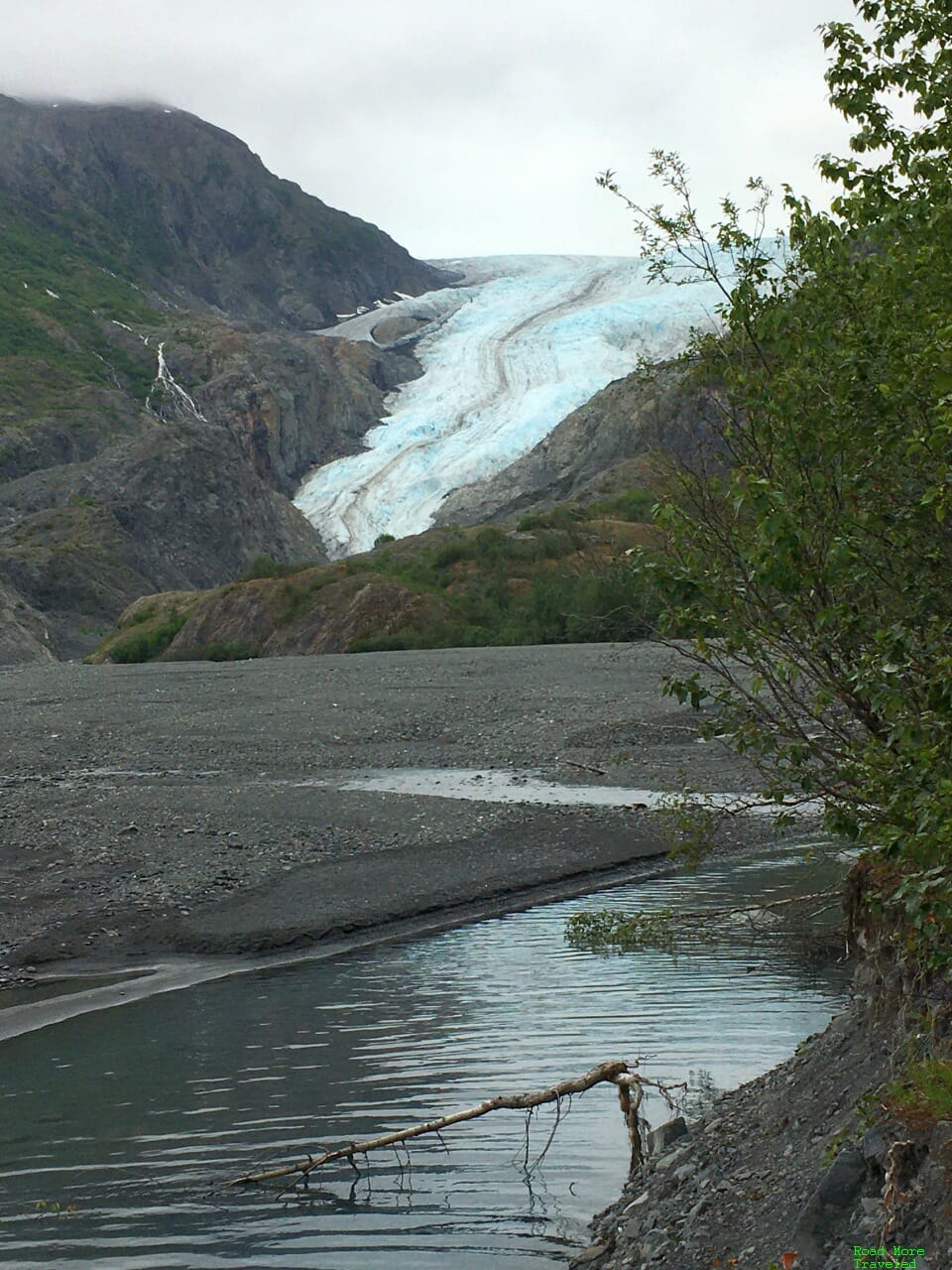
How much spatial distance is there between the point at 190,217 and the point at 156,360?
4202 cm

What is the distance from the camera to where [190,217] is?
145000 mm

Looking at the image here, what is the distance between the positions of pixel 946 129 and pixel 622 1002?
6.13 metres

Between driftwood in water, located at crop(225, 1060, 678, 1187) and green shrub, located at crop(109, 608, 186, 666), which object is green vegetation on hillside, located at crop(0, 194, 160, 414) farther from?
driftwood in water, located at crop(225, 1060, 678, 1187)

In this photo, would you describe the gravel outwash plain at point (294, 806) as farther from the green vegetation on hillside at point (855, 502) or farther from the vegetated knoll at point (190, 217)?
the vegetated knoll at point (190, 217)

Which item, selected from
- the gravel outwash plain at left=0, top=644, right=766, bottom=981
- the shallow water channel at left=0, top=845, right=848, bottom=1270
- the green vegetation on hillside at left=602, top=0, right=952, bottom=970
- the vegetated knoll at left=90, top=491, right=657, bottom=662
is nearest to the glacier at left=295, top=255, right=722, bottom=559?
the vegetated knoll at left=90, top=491, right=657, bottom=662

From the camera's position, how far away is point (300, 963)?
11625 millimetres

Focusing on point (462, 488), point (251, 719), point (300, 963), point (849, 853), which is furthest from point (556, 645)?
point (462, 488)

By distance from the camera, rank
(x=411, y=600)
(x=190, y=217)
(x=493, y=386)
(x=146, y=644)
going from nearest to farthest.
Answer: (x=411, y=600)
(x=146, y=644)
(x=493, y=386)
(x=190, y=217)

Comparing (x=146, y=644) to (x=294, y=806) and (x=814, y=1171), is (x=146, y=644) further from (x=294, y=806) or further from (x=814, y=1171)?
(x=814, y=1171)

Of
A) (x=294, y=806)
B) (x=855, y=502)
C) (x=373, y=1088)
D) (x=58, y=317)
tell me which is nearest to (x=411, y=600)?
(x=294, y=806)

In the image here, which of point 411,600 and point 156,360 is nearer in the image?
point 411,600

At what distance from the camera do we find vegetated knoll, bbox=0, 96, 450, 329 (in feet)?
450

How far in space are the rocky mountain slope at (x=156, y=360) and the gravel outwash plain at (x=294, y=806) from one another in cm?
2623

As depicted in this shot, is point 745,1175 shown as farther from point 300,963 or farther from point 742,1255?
point 300,963
